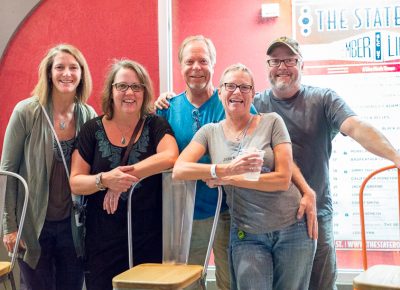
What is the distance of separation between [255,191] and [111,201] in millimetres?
672

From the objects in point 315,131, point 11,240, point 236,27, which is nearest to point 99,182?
point 11,240

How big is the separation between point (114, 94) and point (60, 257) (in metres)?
0.87

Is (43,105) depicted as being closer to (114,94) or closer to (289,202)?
(114,94)

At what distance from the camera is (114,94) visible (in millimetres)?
2486

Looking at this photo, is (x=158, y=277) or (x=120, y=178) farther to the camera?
(x=120, y=178)

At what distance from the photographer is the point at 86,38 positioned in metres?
3.58

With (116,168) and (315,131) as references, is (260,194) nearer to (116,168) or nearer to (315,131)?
(315,131)

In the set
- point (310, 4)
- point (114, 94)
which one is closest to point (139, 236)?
point (114, 94)

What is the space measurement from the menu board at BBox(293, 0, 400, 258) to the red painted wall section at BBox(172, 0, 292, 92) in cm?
18

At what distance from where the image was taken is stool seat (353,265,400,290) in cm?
189

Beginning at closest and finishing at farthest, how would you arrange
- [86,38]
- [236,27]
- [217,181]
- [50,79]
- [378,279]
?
[378,279]
[217,181]
[50,79]
[236,27]
[86,38]

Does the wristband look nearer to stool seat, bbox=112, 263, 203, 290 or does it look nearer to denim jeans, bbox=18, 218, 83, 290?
stool seat, bbox=112, 263, 203, 290

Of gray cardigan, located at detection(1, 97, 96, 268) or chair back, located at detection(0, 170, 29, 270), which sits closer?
chair back, located at detection(0, 170, 29, 270)

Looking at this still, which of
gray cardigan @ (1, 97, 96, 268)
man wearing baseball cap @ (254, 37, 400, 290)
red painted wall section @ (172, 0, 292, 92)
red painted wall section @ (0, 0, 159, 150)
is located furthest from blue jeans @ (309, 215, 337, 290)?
red painted wall section @ (0, 0, 159, 150)
